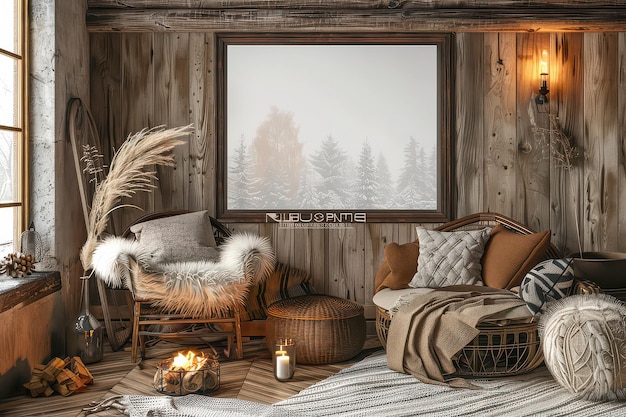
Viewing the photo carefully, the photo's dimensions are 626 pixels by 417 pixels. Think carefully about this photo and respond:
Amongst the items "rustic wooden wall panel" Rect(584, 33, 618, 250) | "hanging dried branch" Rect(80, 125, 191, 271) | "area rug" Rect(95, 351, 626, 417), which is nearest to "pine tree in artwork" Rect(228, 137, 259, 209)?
"hanging dried branch" Rect(80, 125, 191, 271)

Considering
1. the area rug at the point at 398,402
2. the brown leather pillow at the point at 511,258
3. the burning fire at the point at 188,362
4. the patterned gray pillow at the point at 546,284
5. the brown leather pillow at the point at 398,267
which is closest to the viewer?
the area rug at the point at 398,402

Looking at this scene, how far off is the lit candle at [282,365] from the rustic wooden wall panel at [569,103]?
7.54ft

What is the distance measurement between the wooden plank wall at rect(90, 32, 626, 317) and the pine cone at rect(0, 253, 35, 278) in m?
1.19

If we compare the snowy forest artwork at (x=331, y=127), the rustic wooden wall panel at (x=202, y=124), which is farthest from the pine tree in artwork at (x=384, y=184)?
the rustic wooden wall panel at (x=202, y=124)

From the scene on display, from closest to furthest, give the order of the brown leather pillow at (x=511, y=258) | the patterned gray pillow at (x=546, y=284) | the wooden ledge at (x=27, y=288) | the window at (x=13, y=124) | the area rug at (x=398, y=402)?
1. the area rug at (x=398, y=402)
2. the wooden ledge at (x=27, y=288)
3. the patterned gray pillow at (x=546, y=284)
4. the window at (x=13, y=124)
5. the brown leather pillow at (x=511, y=258)

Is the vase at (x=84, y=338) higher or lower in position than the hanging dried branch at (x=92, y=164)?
lower

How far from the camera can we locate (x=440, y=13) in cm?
419

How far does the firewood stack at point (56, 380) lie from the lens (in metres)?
3.05

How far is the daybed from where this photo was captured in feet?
10.4

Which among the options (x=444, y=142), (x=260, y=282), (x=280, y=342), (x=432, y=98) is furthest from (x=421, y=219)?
(x=280, y=342)

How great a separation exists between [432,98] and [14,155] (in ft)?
8.77

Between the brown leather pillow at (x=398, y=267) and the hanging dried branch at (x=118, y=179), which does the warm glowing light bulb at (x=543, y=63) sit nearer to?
the brown leather pillow at (x=398, y=267)

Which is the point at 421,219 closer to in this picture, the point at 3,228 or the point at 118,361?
the point at 118,361

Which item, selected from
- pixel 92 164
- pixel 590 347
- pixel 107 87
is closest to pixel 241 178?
pixel 92 164
